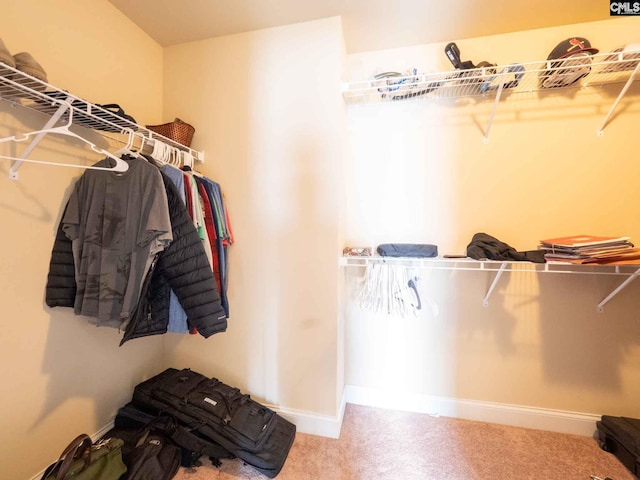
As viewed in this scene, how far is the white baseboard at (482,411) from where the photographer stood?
151 centimetres

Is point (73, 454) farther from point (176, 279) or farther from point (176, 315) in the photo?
point (176, 279)

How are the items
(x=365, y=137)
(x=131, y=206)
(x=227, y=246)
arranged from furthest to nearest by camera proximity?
(x=365, y=137)
(x=227, y=246)
(x=131, y=206)

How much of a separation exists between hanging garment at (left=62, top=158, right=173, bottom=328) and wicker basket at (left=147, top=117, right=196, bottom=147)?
16.1 inches

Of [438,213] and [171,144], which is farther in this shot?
[438,213]

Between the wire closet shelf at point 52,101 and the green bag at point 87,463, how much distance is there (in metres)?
1.27

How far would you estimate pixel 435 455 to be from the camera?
1389 millimetres

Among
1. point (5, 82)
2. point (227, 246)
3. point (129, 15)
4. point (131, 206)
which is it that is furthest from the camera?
point (227, 246)

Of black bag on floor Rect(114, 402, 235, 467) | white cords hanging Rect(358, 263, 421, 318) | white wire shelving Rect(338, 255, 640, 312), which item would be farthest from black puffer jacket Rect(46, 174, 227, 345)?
white cords hanging Rect(358, 263, 421, 318)

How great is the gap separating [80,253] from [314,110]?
4.50 ft

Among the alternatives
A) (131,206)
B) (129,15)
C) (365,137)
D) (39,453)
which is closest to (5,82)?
(131,206)

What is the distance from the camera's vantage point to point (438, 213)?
1.65 metres

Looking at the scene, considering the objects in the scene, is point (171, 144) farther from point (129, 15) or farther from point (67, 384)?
point (67, 384)

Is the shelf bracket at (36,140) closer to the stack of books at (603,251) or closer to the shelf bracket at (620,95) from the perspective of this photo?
the stack of books at (603,251)

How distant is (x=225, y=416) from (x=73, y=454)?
586mm
